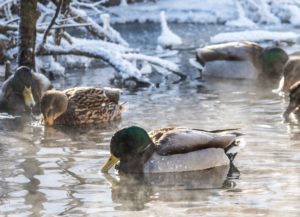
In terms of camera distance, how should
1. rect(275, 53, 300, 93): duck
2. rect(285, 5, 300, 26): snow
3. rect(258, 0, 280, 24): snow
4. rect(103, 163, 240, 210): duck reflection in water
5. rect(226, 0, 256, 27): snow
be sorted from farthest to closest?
rect(258, 0, 280, 24): snow, rect(285, 5, 300, 26): snow, rect(226, 0, 256, 27): snow, rect(275, 53, 300, 93): duck, rect(103, 163, 240, 210): duck reflection in water

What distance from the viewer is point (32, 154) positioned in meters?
9.18

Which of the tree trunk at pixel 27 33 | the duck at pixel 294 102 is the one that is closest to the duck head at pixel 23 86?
the tree trunk at pixel 27 33

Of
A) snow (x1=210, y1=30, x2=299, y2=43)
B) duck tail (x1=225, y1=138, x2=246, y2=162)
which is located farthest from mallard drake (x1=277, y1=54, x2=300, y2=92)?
snow (x1=210, y1=30, x2=299, y2=43)

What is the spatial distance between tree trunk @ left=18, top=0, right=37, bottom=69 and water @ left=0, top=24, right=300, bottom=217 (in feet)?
5.47

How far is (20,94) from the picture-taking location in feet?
40.2

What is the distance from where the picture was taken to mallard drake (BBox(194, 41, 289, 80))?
1662 cm

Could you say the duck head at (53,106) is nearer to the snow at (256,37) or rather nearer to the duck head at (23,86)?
the duck head at (23,86)

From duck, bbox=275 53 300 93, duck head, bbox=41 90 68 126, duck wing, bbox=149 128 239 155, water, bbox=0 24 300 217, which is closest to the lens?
water, bbox=0 24 300 217

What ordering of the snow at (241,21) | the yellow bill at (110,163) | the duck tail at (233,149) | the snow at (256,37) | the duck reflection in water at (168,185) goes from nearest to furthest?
the duck reflection in water at (168,185) → the yellow bill at (110,163) → the duck tail at (233,149) → the snow at (256,37) → the snow at (241,21)

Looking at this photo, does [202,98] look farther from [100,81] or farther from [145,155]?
[145,155]

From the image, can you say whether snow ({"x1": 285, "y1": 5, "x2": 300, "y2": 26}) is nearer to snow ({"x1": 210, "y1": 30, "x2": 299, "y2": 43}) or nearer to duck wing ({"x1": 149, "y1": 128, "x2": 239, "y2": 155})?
snow ({"x1": 210, "y1": 30, "x2": 299, "y2": 43})

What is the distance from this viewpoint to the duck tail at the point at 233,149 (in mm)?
8430

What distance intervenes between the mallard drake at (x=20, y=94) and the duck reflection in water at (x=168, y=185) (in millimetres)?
4136

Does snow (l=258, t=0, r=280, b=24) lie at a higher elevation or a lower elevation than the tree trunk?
lower
